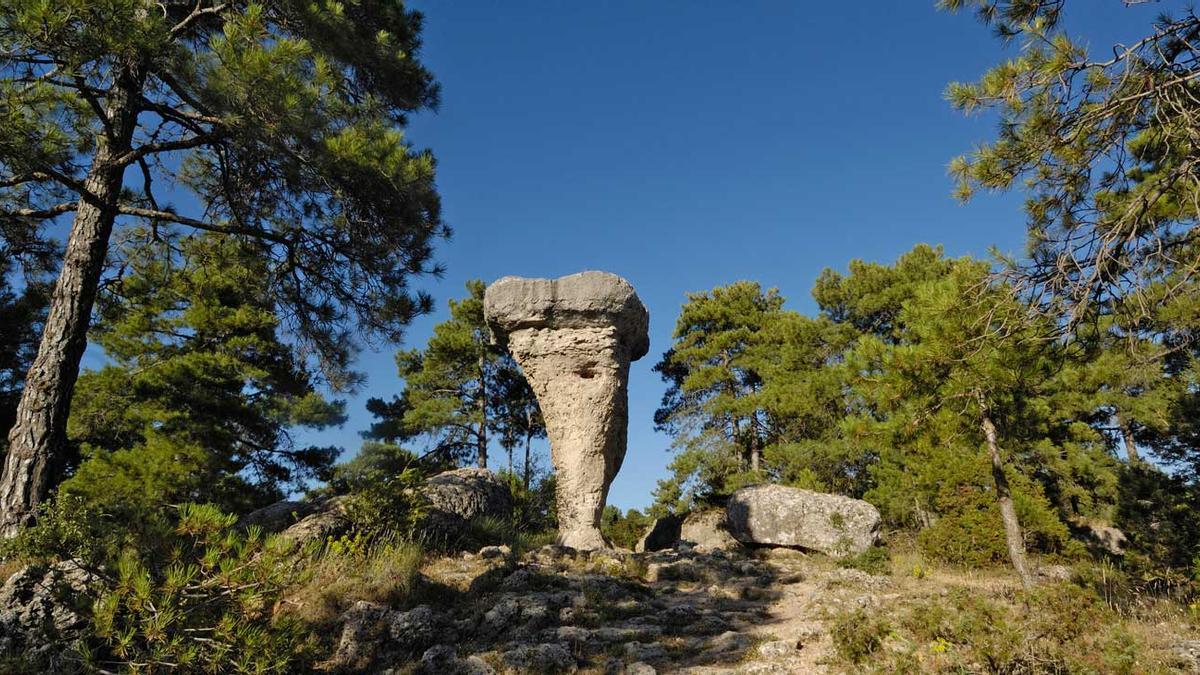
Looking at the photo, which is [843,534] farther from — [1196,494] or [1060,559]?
[1196,494]

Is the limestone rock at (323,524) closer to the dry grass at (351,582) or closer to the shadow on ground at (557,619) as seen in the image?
the dry grass at (351,582)

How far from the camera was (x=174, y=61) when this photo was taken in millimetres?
6180

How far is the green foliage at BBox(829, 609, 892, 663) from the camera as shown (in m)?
4.54

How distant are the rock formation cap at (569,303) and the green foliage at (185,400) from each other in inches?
168

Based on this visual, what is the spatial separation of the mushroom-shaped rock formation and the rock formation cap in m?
0.02

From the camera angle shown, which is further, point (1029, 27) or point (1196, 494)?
point (1196, 494)

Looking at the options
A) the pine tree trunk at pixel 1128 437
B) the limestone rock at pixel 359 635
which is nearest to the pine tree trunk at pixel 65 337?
the limestone rock at pixel 359 635

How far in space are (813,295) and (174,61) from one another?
2249 centimetres

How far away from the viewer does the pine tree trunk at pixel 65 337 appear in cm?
630

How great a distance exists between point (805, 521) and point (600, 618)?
21.2 ft

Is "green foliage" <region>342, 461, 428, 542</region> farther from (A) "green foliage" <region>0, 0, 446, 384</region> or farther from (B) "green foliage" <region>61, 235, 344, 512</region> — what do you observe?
(B) "green foliage" <region>61, 235, 344, 512</region>

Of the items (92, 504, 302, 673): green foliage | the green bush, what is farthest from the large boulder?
(92, 504, 302, 673): green foliage

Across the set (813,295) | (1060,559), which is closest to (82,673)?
(1060,559)

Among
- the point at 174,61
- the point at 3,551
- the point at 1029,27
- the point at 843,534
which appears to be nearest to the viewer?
the point at 3,551
